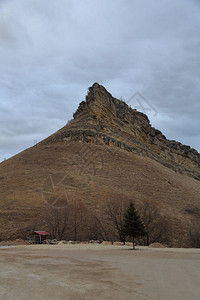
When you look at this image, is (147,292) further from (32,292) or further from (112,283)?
(32,292)

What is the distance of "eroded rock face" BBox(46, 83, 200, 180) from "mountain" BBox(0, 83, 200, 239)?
33cm

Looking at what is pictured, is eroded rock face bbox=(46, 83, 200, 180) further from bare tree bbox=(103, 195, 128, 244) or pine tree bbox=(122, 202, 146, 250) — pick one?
pine tree bbox=(122, 202, 146, 250)

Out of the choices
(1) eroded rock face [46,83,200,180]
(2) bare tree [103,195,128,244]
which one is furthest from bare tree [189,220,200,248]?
(1) eroded rock face [46,83,200,180]

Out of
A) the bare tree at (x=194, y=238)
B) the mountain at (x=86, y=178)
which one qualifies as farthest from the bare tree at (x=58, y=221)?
the bare tree at (x=194, y=238)

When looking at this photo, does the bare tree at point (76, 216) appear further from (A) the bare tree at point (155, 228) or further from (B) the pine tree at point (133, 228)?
(B) the pine tree at point (133, 228)

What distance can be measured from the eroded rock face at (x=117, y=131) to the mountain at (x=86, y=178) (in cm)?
33

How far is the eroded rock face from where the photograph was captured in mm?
56319

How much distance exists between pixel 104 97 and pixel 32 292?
7065 centimetres

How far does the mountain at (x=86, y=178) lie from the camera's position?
31.6 m

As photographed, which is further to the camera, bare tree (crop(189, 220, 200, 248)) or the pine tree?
bare tree (crop(189, 220, 200, 248))

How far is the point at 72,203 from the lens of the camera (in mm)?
30500

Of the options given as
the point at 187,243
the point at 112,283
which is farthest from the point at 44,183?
the point at 112,283

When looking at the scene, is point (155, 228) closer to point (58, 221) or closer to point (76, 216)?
point (76, 216)

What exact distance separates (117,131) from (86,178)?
1179 inches
